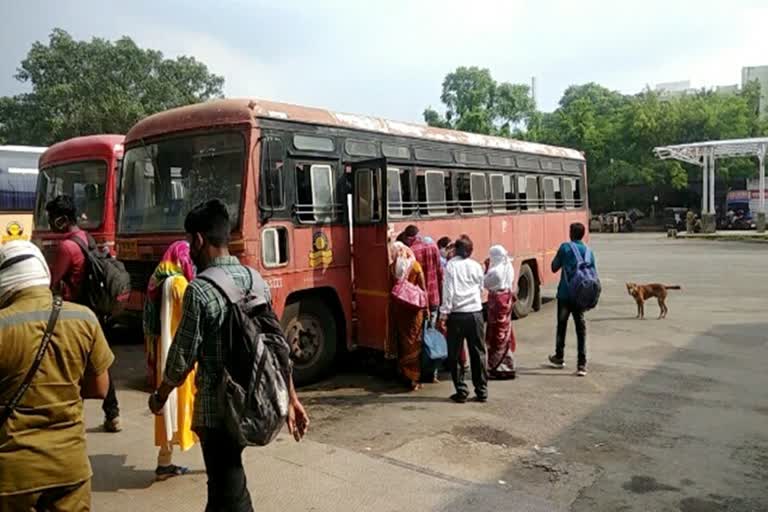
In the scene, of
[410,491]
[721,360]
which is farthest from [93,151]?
[721,360]

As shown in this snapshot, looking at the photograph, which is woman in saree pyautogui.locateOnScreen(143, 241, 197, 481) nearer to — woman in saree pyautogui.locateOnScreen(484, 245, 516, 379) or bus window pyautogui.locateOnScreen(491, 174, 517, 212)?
woman in saree pyautogui.locateOnScreen(484, 245, 516, 379)

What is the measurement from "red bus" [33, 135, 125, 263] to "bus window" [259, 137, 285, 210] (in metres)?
4.19

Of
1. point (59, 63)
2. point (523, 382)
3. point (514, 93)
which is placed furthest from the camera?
point (514, 93)

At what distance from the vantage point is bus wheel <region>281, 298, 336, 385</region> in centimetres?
703

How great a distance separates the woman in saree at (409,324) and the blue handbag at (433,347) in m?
0.07

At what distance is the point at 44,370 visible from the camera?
7.82 ft

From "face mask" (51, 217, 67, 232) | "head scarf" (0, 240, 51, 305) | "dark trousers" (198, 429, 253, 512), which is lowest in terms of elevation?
"dark trousers" (198, 429, 253, 512)

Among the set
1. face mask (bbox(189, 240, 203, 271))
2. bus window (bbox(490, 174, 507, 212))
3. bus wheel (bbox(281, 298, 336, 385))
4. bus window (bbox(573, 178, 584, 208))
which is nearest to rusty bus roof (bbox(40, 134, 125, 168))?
bus wheel (bbox(281, 298, 336, 385))

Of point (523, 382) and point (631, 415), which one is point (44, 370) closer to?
point (631, 415)

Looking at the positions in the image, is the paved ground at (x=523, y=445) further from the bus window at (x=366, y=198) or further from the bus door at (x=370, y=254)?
the bus window at (x=366, y=198)

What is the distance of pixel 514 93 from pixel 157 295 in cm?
4872

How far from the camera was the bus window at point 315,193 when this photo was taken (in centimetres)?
706

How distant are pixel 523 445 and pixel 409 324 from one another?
2055 mm

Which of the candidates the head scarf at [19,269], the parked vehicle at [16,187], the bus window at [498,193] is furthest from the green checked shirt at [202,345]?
the parked vehicle at [16,187]
